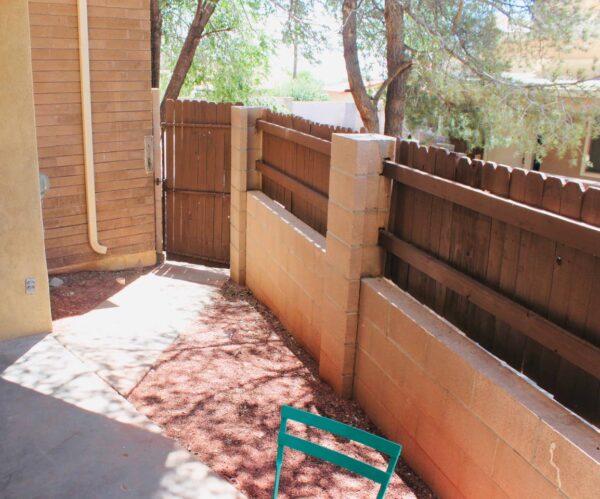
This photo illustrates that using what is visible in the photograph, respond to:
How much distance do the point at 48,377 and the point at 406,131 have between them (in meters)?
12.5

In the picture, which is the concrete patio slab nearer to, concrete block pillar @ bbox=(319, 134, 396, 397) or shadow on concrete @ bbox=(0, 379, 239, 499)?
shadow on concrete @ bbox=(0, 379, 239, 499)

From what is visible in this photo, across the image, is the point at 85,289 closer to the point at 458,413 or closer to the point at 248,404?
the point at 248,404

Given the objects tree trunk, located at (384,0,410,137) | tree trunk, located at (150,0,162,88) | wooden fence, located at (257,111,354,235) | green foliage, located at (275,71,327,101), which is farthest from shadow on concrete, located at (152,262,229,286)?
green foliage, located at (275,71,327,101)

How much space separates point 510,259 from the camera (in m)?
3.53

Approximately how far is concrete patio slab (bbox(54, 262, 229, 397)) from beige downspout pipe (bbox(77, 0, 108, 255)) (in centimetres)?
80

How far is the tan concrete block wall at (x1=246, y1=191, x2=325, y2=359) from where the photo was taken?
19.0ft

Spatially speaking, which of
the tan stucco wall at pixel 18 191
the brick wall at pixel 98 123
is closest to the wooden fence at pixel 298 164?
the brick wall at pixel 98 123

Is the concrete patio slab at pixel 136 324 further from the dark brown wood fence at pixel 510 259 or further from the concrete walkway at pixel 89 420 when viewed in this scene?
the dark brown wood fence at pixel 510 259

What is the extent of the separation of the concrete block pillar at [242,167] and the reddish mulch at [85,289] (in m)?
1.32

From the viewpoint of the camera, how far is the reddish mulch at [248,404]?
3.96m

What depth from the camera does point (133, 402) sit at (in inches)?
188

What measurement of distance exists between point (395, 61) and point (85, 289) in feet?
23.1

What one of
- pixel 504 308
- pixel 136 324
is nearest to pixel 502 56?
pixel 136 324

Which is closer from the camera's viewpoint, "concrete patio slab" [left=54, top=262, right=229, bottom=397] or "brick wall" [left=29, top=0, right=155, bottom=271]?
"concrete patio slab" [left=54, top=262, right=229, bottom=397]
